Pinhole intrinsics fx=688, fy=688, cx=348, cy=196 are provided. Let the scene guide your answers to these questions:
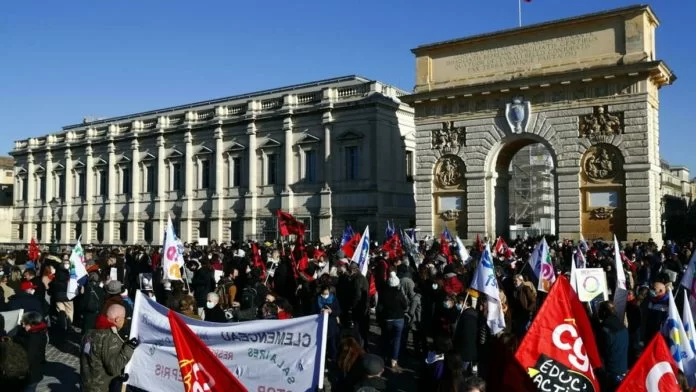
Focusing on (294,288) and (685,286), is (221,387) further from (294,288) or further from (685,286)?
(294,288)

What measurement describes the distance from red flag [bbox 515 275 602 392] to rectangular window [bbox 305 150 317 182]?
35943mm

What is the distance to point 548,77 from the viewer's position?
99.9ft

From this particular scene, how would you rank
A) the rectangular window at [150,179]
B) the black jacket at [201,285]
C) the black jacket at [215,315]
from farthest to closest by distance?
the rectangular window at [150,179] → the black jacket at [201,285] → the black jacket at [215,315]

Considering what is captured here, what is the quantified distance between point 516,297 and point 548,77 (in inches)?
845

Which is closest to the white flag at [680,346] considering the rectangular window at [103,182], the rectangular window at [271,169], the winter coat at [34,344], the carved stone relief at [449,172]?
the winter coat at [34,344]

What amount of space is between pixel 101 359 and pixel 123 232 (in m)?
49.5

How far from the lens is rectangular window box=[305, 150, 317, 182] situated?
42.1m

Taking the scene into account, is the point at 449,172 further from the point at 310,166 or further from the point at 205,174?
the point at 205,174

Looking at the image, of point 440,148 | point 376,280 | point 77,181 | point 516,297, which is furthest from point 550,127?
point 77,181

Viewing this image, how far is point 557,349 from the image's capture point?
612 cm

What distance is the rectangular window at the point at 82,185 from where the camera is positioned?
5735cm

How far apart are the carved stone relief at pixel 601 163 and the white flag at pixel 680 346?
2392cm

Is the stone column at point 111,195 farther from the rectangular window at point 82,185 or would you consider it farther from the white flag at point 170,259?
the white flag at point 170,259

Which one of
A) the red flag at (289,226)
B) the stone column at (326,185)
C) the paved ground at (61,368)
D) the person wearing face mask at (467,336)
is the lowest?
the paved ground at (61,368)
